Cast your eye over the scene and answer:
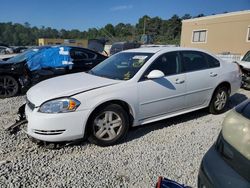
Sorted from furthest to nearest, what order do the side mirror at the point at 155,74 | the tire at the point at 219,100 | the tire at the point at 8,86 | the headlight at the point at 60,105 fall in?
the tire at the point at 8,86 < the tire at the point at 219,100 < the side mirror at the point at 155,74 < the headlight at the point at 60,105

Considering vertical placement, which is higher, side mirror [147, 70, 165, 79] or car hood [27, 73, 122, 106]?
side mirror [147, 70, 165, 79]

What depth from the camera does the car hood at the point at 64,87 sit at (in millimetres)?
3299

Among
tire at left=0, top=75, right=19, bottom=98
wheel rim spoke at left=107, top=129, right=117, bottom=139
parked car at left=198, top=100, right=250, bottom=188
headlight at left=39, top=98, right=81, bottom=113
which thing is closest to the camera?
parked car at left=198, top=100, right=250, bottom=188

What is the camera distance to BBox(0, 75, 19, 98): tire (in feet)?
21.1

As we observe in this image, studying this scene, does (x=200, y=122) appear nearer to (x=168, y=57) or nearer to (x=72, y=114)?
(x=168, y=57)

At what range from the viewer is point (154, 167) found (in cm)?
301

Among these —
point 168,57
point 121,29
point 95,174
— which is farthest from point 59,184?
point 121,29

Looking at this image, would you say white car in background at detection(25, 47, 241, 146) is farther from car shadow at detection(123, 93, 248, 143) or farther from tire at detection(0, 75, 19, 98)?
tire at detection(0, 75, 19, 98)

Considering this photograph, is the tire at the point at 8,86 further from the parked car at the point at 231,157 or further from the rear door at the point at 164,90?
the parked car at the point at 231,157

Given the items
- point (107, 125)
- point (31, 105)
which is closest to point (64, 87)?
point (31, 105)

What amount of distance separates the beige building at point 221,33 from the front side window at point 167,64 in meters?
17.9

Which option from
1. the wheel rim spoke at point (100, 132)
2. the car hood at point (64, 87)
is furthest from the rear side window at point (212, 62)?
the wheel rim spoke at point (100, 132)

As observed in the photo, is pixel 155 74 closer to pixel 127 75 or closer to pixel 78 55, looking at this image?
pixel 127 75

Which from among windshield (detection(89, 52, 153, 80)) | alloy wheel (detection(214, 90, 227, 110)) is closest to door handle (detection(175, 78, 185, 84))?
windshield (detection(89, 52, 153, 80))
